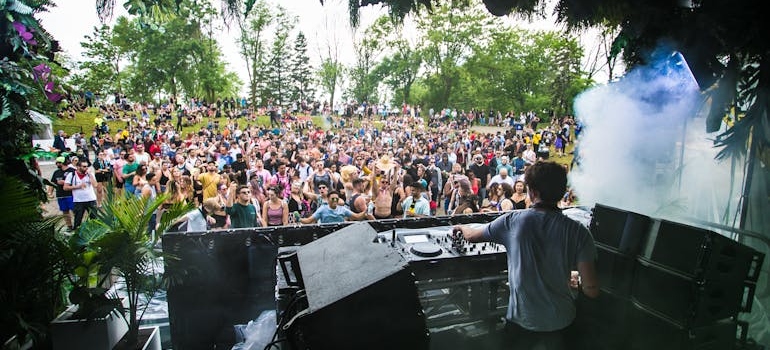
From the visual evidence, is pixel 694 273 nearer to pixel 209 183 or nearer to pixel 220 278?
pixel 220 278

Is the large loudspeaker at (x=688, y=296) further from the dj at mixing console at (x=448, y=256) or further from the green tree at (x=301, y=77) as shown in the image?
the green tree at (x=301, y=77)

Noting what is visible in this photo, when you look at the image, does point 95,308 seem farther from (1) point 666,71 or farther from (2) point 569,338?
(1) point 666,71

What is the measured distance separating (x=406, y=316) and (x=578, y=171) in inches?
189

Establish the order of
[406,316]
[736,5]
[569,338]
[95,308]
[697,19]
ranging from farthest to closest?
[95,308], [697,19], [736,5], [569,338], [406,316]

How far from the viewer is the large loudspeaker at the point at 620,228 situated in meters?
2.97

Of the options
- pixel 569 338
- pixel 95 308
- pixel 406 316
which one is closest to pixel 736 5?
pixel 569 338

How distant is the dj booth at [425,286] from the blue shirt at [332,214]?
4.98 ft

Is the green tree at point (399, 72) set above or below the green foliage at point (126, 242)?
above

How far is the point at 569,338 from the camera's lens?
94.3 inches

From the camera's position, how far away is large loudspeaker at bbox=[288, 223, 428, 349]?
197 centimetres

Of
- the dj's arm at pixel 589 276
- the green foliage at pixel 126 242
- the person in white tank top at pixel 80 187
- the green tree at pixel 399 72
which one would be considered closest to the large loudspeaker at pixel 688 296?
the dj's arm at pixel 589 276

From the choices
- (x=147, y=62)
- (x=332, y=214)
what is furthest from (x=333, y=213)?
(x=147, y=62)

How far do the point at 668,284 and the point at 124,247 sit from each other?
4.27 meters

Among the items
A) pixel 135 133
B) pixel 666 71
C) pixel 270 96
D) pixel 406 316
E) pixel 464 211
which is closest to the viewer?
pixel 406 316
